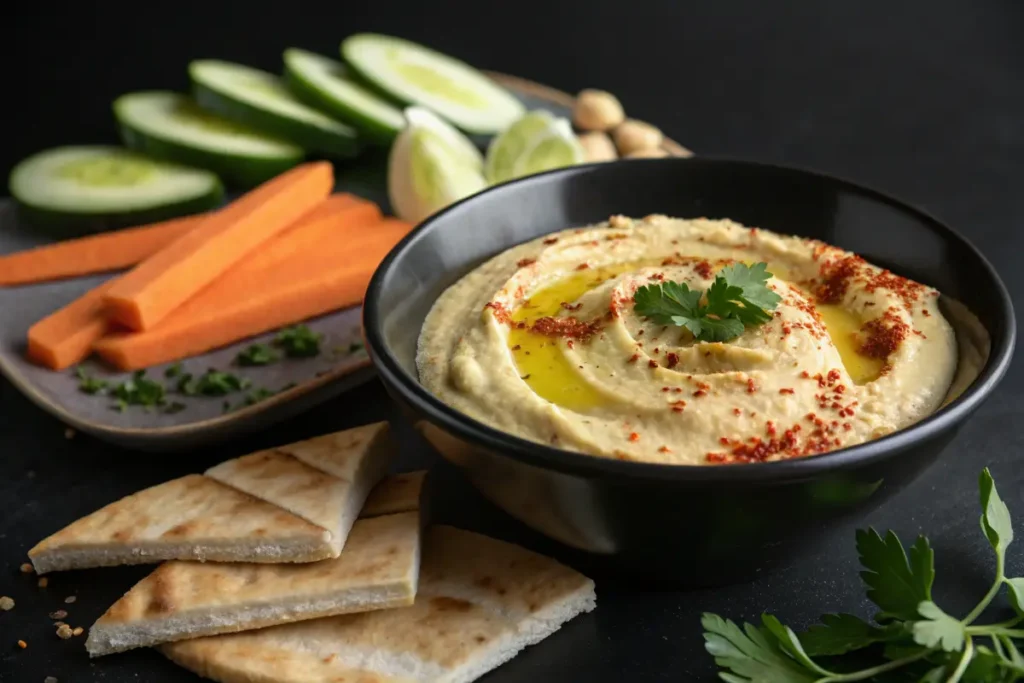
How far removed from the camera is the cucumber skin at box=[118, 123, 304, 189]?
6598 millimetres

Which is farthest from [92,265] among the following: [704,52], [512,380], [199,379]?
[704,52]

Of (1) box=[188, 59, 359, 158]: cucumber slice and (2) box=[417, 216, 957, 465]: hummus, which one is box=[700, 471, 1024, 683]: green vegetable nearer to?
(2) box=[417, 216, 957, 465]: hummus

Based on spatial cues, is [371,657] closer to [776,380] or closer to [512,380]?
[512,380]

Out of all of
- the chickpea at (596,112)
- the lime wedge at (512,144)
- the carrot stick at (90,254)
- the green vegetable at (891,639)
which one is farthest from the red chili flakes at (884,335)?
the carrot stick at (90,254)

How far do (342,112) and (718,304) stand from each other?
10.9ft

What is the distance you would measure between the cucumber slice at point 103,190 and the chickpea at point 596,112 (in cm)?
206

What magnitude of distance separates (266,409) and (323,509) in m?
0.94

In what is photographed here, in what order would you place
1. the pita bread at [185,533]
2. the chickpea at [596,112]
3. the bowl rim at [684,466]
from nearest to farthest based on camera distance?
the bowl rim at [684,466] < the pita bread at [185,533] < the chickpea at [596,112]

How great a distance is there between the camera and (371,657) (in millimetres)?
3707

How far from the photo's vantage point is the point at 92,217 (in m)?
6.23

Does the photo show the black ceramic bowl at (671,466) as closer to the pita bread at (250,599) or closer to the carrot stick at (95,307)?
Answer: the pita bread at (250,599)

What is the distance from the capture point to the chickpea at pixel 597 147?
6664 millimetres

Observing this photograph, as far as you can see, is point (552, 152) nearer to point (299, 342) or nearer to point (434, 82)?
point (434, 82)

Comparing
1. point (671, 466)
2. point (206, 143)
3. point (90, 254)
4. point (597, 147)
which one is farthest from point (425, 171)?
point (671, 466)
